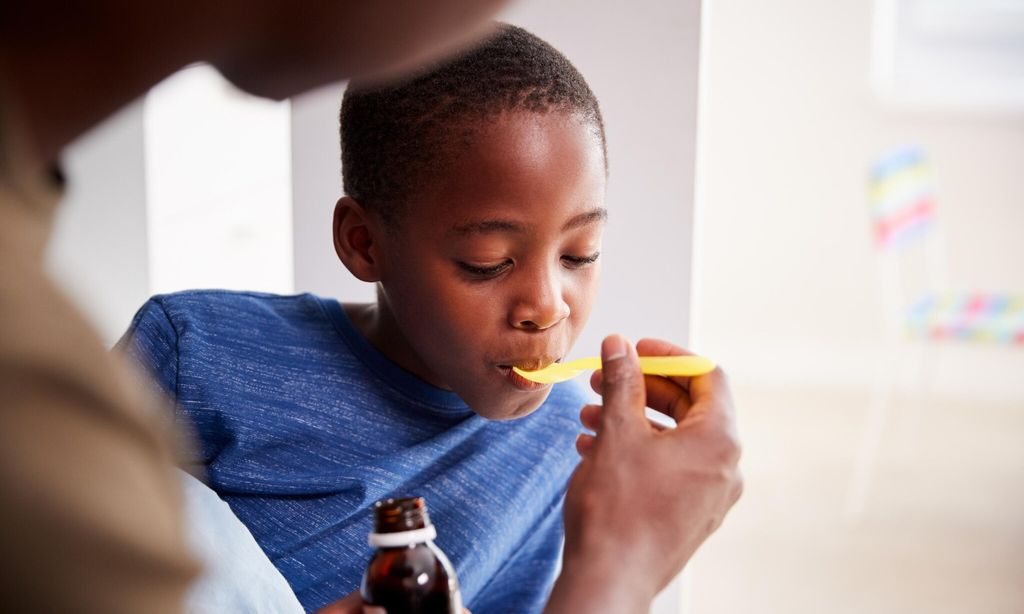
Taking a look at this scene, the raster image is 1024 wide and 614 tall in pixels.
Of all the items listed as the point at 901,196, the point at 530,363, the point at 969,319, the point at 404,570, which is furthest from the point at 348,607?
the point at 901,196

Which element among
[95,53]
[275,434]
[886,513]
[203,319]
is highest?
[95,53]

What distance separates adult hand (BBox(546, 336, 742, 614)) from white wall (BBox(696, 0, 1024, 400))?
3530 millimetres

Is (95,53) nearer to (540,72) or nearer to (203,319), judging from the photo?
(540,72)

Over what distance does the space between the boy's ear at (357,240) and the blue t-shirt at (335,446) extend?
104 mm

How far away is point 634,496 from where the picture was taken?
766 millimetres

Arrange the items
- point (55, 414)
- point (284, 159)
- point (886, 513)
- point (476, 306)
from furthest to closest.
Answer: point (886, 513), point (284, 159), point (476, 306), point (55, 414)

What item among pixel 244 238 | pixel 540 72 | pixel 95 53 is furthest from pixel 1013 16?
pixel 95 53

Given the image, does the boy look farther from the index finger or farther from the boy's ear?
the index finger

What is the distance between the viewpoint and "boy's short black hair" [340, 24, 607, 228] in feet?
3.25

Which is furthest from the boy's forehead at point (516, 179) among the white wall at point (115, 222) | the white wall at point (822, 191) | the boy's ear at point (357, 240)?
the white wall at point (822, 191)

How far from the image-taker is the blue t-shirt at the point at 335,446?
106cm

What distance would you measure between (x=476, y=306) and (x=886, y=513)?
2155 millimetres

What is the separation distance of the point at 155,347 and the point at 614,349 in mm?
540

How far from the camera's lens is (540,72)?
101cm
